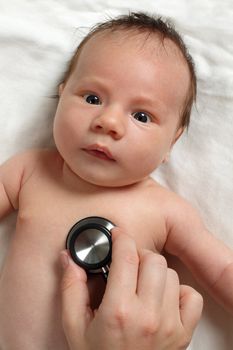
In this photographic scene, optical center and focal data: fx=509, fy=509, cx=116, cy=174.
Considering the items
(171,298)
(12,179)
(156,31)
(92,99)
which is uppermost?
(156,31)

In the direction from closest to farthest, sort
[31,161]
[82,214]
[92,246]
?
[92,246] → [82,214] → [31,161]

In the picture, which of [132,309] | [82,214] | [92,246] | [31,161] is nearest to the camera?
[132,309]

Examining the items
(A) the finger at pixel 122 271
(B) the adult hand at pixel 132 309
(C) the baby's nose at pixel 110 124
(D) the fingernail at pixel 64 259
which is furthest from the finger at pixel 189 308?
(C) the baby's nose at pixel 110 124

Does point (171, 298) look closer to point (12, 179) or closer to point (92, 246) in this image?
point (92, 246)

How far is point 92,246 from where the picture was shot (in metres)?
1.01

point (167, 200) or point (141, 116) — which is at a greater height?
point (141, 116)

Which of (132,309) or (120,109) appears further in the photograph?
(120,109)

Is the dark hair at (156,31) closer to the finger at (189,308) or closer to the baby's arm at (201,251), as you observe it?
the baby's arm at (201,251)

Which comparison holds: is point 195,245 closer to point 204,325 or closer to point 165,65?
point 204,325

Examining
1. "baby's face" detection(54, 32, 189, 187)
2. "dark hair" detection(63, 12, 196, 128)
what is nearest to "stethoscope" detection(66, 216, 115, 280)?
"baby's face" detection(54, 32, 189, 187)

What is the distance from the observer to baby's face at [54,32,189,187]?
1058 millimetres

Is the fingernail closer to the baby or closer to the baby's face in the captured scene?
the baby

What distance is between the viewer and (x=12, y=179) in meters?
1.22

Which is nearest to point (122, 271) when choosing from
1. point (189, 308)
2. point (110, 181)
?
point (189, 308)
